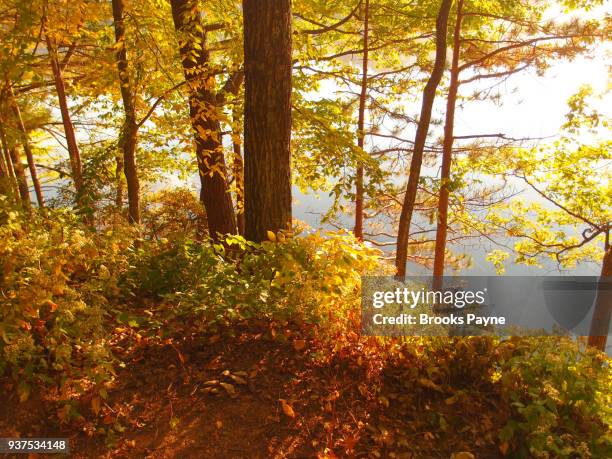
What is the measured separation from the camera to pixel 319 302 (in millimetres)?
3045

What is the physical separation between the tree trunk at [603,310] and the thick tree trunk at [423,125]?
600 cm

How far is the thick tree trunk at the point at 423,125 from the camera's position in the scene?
24.8 feet

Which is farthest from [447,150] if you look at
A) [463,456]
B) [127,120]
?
[463,456]

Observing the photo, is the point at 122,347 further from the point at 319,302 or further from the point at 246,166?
the point at 246,166

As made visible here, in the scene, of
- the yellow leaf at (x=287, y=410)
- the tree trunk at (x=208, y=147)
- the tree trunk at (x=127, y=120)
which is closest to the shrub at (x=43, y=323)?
the yellow leaf at (x=287, y=410)

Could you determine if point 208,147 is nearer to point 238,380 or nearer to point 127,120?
point 127,120

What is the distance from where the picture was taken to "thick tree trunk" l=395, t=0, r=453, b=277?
7.56 m

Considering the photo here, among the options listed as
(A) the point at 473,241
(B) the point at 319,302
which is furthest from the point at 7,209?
(A) the point at 473,241

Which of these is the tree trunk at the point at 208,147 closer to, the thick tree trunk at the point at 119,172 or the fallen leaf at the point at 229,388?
the thick tree trunk at the point at 119,172

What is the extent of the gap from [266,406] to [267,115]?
9.31ft

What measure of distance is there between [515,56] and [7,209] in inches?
485

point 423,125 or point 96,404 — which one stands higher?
point 423,125

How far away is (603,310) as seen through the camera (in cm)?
1054

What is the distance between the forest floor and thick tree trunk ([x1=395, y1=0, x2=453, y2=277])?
182 inches
